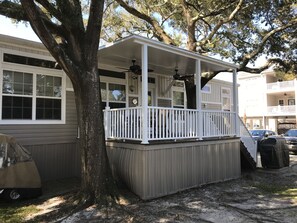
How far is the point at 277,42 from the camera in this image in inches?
561

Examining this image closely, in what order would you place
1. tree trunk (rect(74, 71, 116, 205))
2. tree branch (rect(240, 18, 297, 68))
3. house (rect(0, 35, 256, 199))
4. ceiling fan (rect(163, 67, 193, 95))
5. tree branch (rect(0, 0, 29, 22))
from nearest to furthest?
tree branch (rect(0, 0, 29, 22)) → tree trunk (rect(74, 71, 116, 205)) → house (rect(0, 35, 256, 199)) → ceiling fan (rect(163, 67, 193, 95)) → tree branch (rect(240, 18, 297, 68))

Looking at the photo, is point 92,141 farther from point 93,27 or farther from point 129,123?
point 93,27

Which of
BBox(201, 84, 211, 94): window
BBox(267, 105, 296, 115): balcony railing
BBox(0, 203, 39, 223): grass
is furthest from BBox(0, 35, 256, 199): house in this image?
BBox(267, 105, 296, 115): balcony railing

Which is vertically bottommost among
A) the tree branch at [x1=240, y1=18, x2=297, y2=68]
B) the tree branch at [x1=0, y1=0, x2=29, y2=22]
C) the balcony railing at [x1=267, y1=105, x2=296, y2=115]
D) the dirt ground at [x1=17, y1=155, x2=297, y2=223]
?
the dirt ground at [x1=17, y1=155, x2=297, y2=223]

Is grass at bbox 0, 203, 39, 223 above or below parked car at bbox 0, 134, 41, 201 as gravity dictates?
below

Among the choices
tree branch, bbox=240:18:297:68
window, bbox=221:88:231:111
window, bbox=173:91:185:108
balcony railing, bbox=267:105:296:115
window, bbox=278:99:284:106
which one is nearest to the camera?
tree branch, bbox=240:18:297:68

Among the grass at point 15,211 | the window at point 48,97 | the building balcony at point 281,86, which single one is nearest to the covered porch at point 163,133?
the window at point 48,97

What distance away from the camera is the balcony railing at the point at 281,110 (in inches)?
1222

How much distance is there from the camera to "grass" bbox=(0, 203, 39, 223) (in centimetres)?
612

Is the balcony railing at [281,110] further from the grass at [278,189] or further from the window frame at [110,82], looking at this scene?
the window frame at [110,82]

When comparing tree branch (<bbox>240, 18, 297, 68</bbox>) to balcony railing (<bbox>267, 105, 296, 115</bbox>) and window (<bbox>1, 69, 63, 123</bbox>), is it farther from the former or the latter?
balcony railing (<bbox>267, 105, 296, 115</bbox>)

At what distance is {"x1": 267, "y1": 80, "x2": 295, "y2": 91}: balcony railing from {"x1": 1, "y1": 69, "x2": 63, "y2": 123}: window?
2872 cm

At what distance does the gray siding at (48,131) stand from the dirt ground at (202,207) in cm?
230

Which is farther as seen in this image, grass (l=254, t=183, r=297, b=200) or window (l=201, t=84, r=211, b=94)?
window (l=201, t=84, r=211, b=94)
